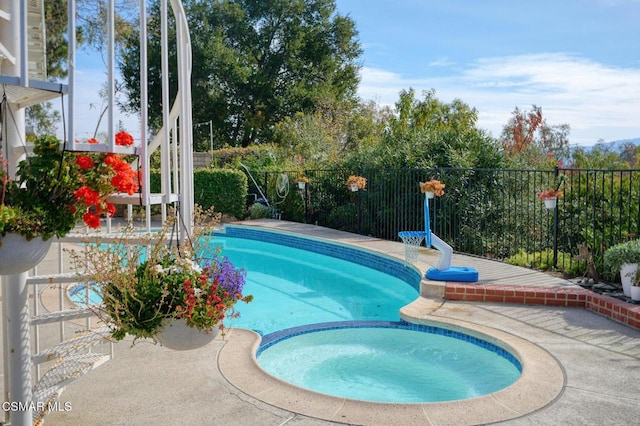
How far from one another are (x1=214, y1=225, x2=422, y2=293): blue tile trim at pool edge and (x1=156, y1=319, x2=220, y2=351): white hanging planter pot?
16.3 ft

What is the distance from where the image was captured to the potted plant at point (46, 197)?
232cm

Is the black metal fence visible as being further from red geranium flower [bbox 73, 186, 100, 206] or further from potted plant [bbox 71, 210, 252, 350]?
red geranium flower [bbox 73, 186, 100, 206]

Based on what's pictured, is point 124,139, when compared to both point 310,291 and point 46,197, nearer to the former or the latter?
point 46,197

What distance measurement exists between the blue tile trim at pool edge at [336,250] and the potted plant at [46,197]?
17.6ft

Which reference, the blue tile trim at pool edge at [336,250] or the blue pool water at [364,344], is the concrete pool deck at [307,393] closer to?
the blue pool water at [364,344]

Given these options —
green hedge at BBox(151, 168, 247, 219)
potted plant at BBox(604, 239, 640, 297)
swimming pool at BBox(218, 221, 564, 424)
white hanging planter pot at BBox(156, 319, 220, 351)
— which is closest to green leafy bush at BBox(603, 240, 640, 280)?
potted plant at BBox(604, 239, 640, 297)

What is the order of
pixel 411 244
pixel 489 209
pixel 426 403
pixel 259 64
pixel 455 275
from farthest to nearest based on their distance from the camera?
1. pixel 259 64
2. pixel 489 209
3. pixel 411 244
4. pixel 455 275
5. pixel 426 403

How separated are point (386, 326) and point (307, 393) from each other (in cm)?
235

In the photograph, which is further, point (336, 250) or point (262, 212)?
point (262, 212)

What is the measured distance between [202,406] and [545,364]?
2.53 m

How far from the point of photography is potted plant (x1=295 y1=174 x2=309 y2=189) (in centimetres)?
1285

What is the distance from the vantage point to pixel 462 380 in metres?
4.49

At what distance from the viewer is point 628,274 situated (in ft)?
18.4

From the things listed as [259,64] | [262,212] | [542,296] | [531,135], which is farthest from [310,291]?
[259,64]
